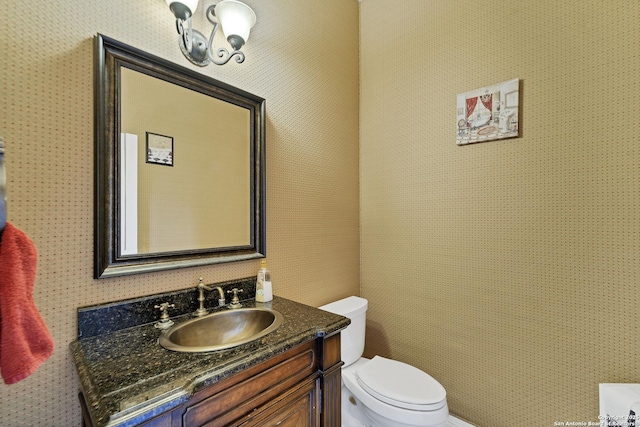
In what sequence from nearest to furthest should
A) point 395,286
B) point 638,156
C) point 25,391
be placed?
point 25,391 < point 638,156 < point 395,286

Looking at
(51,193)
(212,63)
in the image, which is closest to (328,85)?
(212,63)

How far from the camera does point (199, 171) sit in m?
1.30

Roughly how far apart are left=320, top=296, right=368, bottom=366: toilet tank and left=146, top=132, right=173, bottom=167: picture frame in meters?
1.24

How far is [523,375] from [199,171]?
2.03 m

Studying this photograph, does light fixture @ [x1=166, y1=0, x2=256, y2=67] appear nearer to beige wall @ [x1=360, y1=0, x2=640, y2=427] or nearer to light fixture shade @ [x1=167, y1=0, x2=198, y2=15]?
light fixture shade @ [x1=167, y1=0, x2=198, y2=15]

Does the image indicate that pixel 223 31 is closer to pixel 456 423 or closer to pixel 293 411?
Result: pixel 293 411

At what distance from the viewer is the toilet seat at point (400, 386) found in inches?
51.9

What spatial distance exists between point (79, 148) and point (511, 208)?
2.03m

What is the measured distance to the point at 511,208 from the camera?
1.57 m

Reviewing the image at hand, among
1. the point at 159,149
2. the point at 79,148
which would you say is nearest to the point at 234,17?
the point at 159,149

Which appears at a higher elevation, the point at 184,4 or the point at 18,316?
the point at 184,4

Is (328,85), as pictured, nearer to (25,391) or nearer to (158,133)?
(158,133)

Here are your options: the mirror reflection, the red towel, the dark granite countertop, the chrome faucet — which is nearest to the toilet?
the dark granite countertop

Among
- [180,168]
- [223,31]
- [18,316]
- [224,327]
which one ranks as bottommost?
[224,327]
